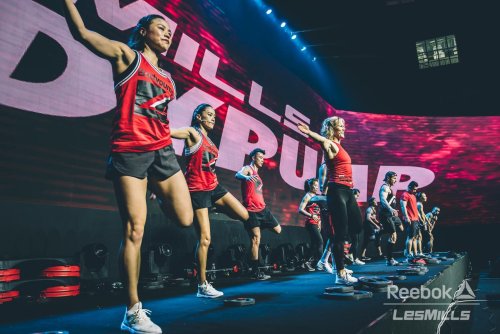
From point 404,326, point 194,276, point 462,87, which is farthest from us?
point 462,87

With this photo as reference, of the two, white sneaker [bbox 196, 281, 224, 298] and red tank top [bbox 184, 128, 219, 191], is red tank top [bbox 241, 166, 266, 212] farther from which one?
white sneaker [bbox 196, 281, 224, 298]

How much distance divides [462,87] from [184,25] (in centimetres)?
1096

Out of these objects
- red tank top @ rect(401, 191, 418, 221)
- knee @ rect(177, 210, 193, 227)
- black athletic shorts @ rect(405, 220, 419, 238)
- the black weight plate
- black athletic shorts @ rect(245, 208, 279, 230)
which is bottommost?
the black weight plate

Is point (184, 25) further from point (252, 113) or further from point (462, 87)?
point (462, 87)

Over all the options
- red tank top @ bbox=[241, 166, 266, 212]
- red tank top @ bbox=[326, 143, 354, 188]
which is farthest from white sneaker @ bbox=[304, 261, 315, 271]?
red tank top @ bbox=[326, 143, 354, 188]

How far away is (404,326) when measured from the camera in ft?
8.52

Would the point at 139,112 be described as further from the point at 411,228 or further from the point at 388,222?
the point at 411,228

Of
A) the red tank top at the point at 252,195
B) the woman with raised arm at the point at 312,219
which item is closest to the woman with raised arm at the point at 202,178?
the red tank top at the point at 252,195

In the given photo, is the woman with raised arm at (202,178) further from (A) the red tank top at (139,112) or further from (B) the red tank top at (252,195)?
(B) the red tank top at (252,195)

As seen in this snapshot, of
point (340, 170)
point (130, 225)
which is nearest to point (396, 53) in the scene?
point (340, 170)

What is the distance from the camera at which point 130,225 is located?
1973 millimetres

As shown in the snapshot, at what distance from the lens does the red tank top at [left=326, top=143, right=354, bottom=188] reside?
151 inches

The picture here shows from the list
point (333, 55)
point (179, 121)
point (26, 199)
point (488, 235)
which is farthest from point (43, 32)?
point (488, 235)

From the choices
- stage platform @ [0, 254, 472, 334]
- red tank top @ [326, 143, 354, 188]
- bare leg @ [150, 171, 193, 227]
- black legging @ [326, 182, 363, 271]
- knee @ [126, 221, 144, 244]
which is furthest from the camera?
red tank top @ [326, 143, 354, 188]
